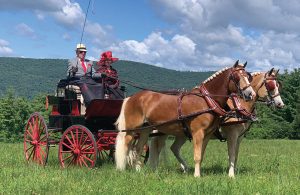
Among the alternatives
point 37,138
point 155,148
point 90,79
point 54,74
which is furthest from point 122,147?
point 54,74

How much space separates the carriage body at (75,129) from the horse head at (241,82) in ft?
8.38

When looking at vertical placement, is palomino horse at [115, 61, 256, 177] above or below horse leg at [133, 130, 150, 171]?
above

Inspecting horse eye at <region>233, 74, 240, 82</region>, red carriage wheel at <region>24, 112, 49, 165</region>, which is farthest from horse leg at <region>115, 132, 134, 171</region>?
horse eye at <region>233, 74, 240, 82</region>

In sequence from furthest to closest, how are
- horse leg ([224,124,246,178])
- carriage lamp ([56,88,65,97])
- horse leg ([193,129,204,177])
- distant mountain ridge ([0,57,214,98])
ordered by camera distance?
1. distant mountain ridge ([0,57,214,98])
2. carriage lamp ([56,88,65,97])
3. horse leg ([224,124,246,178])
4. horse leg ([193,129,204,177])

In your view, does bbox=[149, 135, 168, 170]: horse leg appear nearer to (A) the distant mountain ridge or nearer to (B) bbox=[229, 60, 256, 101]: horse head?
(B) bbox=[229, 60, 256, 101]: horse head

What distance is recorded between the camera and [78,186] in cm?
664

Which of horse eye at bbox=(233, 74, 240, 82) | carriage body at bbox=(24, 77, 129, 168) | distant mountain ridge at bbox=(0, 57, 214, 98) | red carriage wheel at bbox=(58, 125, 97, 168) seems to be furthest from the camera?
distant mountain ridge at bbox=(0, 57, 214, 98)

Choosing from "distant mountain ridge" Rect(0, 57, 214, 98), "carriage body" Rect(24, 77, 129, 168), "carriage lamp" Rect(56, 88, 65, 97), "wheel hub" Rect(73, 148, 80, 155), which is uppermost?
"distant mountain ridge" Rect(0, 57, 214, 98)

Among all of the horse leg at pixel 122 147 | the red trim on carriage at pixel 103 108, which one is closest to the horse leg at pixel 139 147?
the horse leg at pixel 122 147

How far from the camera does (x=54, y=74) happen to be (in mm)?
140375

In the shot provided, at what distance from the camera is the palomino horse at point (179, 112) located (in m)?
8.05

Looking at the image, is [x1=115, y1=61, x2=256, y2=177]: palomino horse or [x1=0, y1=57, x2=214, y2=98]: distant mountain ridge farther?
[x1=0, y1=57, x2=214, y2=98]: distant mountain ridge

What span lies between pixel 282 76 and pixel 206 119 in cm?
5101

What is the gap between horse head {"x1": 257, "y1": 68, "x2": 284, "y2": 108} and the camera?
8727 mm
